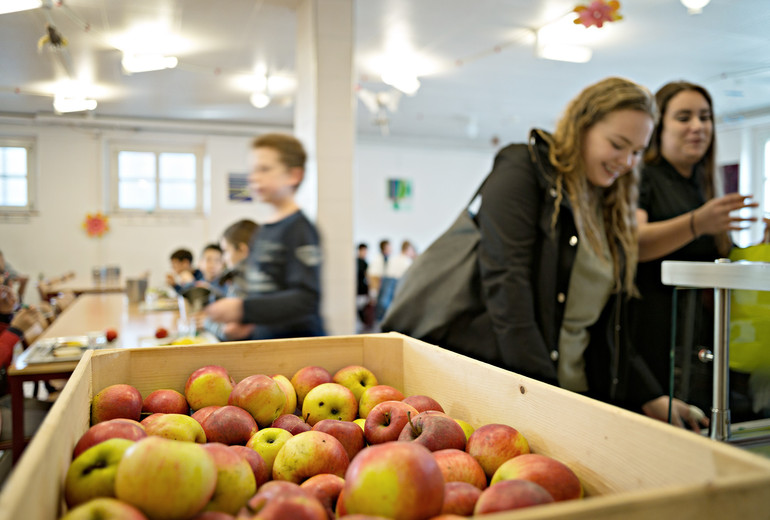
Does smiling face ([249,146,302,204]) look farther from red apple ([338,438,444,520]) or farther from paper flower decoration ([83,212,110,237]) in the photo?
paper flower decoration ([83,212,110,237])

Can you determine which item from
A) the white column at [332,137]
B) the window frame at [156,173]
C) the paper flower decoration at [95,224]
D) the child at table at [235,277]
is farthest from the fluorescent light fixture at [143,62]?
the paper flower decoration at [95,224]

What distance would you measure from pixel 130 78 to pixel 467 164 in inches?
269

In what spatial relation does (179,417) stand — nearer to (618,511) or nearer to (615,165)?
(618,511)

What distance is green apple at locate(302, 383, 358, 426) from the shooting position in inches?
35.3

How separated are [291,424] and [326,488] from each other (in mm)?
199

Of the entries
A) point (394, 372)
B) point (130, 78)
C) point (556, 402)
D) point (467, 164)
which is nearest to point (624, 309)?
point (394, 372)

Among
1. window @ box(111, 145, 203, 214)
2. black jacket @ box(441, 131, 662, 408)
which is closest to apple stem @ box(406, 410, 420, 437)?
black jacket @ box(441, 131, 662, 408)

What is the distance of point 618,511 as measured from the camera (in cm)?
42

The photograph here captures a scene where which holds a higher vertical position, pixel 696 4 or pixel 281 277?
pixel 696 4

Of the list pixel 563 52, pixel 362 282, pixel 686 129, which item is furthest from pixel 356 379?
pixel 362 282

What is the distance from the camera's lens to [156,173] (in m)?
9.88

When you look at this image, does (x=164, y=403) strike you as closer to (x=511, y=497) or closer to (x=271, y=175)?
(x=511, y=497)

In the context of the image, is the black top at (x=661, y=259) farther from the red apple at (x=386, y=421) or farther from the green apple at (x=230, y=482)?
the green apple at (x=230, y=482)

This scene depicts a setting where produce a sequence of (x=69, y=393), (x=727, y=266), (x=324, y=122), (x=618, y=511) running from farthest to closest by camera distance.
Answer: (x=324, y=122) < (x=727, y=266) < (x=69, y=393) < (x=618, y=511)
